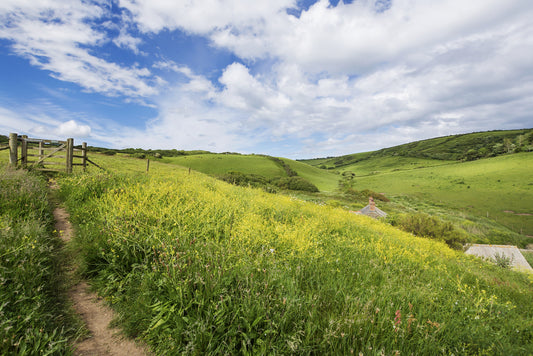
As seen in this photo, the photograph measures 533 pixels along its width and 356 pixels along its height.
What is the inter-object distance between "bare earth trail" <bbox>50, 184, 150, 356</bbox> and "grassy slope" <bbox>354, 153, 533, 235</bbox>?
256 ft

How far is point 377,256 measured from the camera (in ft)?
18.8

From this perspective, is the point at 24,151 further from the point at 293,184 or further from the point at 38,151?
the point at 293,184

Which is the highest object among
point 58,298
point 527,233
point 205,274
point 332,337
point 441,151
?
point 441,151

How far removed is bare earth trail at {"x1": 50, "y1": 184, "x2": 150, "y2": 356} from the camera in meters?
2.68

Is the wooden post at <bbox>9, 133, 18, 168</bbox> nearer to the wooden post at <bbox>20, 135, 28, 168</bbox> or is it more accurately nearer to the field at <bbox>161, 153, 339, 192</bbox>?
the wooden post at <bbox>20, 135, 28, 168</bbox>

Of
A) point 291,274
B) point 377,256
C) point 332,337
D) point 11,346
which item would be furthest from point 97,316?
point 377,256

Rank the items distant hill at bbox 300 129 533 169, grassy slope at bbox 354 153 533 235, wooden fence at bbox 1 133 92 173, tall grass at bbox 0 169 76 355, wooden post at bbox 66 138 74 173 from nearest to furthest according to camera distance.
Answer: tall grass at bbox 0 169 76 355 < wooden fence at bbox 1 133 92 173 < wooden post at bbox 66 138 74 173 < grassy slope at bbox 354 153 533 235 < distant hill at bbox 300 129 533 169

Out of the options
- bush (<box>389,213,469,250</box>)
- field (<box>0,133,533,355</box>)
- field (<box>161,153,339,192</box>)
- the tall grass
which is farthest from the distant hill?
the tall grass

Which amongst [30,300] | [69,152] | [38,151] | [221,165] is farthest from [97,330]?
[221,165]

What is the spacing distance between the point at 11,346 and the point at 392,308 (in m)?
4.81

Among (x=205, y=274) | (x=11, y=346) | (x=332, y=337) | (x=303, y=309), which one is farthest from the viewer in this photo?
(x=205, y=274)

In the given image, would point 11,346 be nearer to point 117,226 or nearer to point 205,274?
point 205,274

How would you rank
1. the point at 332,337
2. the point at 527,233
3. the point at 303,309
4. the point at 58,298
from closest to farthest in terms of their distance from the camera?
1. the point at 332,337
2. the point at 303,309
3. the point at 58,298
4. the point at 527,233

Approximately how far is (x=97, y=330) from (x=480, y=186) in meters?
96.3
